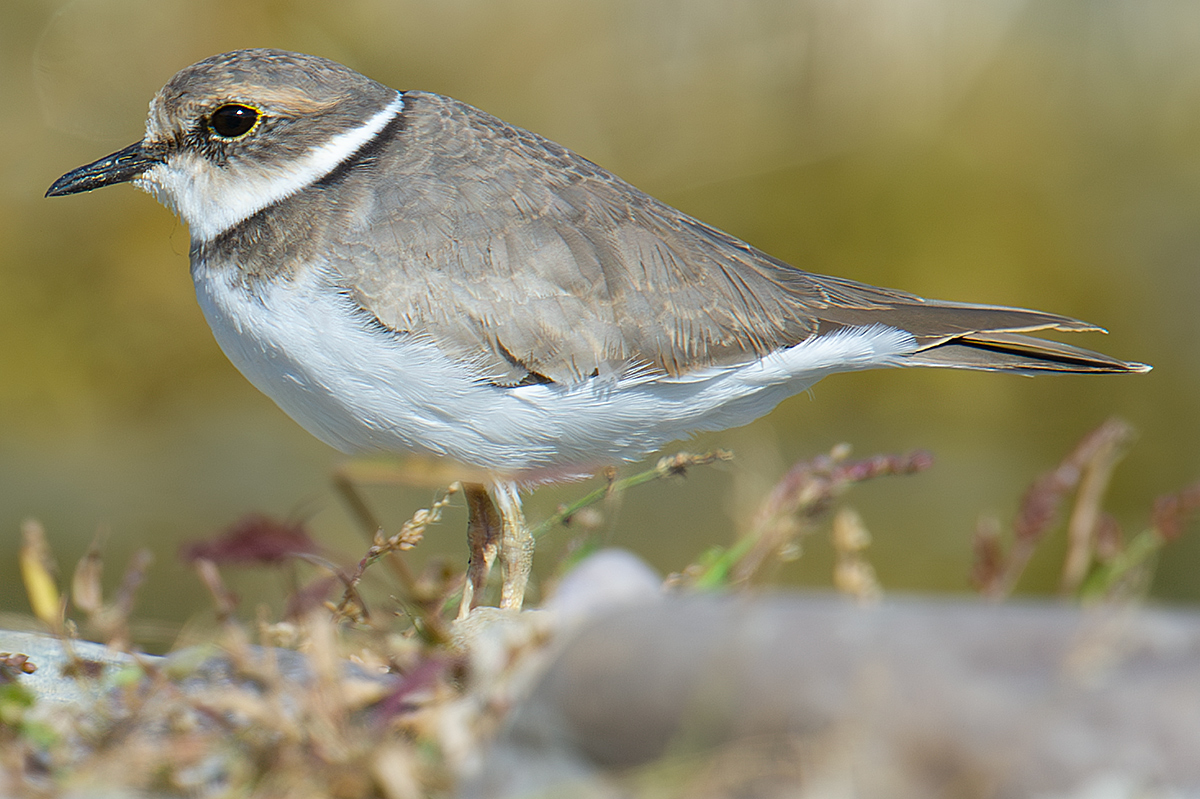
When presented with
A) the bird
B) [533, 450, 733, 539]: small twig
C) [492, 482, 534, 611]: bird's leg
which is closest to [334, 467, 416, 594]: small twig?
[533, 450, 733, 539]: small twig

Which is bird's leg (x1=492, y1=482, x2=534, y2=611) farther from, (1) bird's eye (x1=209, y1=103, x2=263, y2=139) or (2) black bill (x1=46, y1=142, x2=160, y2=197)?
(2) black bill (x1=46, y1=142, x2=160, y2=197)

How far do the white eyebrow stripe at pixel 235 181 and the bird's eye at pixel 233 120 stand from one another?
0.11 meters

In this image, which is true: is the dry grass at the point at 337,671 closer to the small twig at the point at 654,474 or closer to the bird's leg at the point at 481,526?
the small twig at the point at 654,474

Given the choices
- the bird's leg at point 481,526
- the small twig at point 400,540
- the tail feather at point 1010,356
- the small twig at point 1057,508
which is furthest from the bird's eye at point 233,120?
the small twig at point 1057,508

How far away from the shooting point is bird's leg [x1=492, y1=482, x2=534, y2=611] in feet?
12.1

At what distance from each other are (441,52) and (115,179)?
5.70 meters

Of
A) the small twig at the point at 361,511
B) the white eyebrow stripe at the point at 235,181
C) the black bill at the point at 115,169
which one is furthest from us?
the black bill at the point at 115,169

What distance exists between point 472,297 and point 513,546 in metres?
0.80

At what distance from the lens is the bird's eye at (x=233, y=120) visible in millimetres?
3631

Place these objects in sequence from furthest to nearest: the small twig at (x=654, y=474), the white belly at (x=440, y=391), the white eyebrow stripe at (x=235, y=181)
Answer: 1. the white eyebrow stripe at (x=235, y=181)
2. the white belly at (x=440, y=391)
3. the small twig at (x=654, y=474)

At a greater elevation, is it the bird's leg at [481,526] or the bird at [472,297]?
the bird at [472,297]

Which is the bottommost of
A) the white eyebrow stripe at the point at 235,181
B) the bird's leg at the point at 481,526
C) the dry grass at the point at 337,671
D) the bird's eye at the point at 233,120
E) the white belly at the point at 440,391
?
the bird's leg at the point at 481,526

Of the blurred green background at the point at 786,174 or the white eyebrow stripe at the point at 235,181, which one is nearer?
the white eyebrow stripe at the point at 235,181

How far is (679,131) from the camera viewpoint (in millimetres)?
9172
